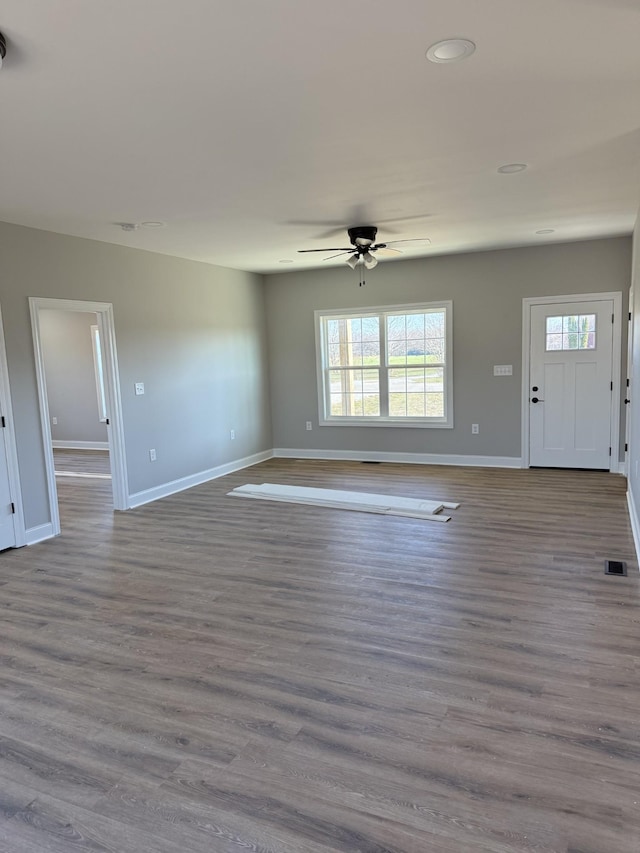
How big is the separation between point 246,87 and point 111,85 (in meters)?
0.56

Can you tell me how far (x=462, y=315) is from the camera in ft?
22.3

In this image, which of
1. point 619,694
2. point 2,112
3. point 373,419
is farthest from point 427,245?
point 619,694

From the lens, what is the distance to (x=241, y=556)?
159 inches

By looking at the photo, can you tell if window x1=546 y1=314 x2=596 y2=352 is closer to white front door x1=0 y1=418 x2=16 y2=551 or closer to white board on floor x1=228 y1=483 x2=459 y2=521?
white board on floor x1=228 y1=483 x2=459 y2=521

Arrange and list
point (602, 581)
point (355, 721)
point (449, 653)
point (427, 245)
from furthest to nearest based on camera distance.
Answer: point (427, 245) < point (602, 581) < point (449, 653) < point (355, 721)

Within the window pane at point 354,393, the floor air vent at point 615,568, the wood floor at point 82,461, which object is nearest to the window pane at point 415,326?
the window pane at point 354,393

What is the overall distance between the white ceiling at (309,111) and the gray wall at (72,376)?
4883 mm

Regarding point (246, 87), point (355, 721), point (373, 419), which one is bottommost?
point (355, 721)

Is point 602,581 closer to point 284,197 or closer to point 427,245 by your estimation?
point 284,197

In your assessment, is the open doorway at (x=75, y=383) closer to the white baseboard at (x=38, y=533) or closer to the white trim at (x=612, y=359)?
the white baseboard at (x=38, y=533)

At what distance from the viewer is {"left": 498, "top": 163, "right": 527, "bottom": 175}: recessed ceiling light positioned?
3488 mm

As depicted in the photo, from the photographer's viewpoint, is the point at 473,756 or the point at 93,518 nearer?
the point at 473,756

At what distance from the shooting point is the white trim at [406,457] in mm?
6836

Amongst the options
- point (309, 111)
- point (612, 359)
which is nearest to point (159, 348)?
point (309, 111)
